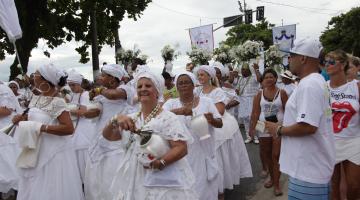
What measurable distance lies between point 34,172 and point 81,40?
18.6m

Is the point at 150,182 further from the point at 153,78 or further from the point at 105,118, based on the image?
the point at 105,118

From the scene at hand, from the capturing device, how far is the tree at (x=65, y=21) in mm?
18953

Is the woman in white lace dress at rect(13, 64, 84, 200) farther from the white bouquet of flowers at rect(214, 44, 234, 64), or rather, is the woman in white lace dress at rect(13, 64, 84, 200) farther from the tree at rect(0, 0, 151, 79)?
the tree at rect(0, 0, 151, 79)

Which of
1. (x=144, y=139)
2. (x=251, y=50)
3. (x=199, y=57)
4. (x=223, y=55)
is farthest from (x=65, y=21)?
(x=144, y=139)

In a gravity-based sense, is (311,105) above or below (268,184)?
above

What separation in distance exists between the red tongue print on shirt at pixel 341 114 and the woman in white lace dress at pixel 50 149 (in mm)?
2996

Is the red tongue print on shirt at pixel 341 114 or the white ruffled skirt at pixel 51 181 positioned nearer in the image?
the white ruffled skirt at pixel 51 181

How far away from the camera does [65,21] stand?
71.1 ft

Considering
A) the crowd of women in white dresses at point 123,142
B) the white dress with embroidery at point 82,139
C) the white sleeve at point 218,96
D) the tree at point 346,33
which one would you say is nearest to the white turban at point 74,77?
the crowd of women in white dresses at point 123,142

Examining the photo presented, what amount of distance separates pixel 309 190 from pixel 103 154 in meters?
3.07

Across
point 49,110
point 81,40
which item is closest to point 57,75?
point 49,110

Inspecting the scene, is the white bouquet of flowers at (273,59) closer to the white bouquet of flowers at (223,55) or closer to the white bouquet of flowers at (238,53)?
the white bouquet of flowers at (238,53)

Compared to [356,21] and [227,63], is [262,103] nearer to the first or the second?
[227,63]

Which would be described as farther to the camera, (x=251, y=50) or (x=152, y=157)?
(x=251, y=50)
